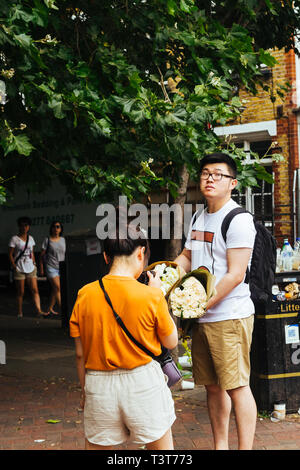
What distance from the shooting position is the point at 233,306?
397 centimetres

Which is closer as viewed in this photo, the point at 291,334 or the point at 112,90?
the point at 291,334

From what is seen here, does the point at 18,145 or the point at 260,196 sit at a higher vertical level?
the point at 260,196

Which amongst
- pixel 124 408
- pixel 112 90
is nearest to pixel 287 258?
pixel 112 90

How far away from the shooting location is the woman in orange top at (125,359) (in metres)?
3.01

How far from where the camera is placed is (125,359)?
9.94 feet

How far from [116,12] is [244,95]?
33.5 feet

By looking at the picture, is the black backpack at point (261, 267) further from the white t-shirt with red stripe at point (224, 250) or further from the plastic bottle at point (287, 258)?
the plastic bottle at point (287, 258)

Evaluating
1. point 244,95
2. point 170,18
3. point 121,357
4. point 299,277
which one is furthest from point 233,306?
point 244,95

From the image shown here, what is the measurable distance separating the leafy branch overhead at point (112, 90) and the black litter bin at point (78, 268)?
13.4 feet

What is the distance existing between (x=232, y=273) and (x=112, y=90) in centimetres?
302

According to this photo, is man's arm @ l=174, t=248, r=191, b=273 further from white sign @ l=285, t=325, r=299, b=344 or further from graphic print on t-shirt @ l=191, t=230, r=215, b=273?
white sign @ l=285, t=325, r=299, b=344

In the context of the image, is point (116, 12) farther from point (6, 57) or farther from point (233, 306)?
point (233, 306)

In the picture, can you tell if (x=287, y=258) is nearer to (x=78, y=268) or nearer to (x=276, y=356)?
(x=276, y=356)

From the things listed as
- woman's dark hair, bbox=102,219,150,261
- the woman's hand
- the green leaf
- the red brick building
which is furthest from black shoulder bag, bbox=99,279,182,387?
the red brick building
